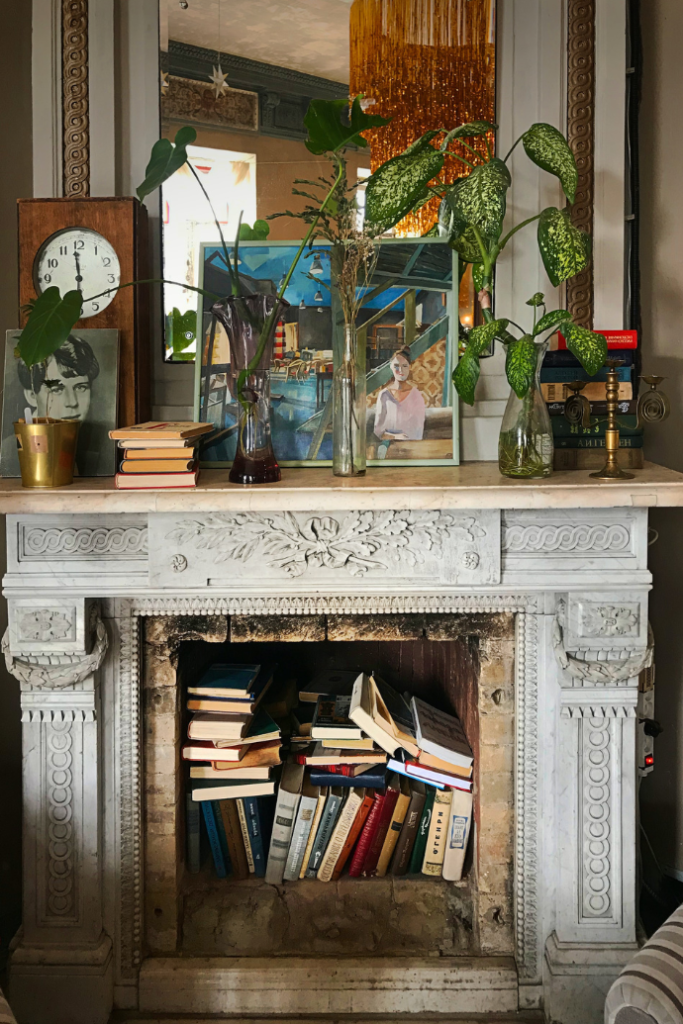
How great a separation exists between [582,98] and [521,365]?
2.43 feet

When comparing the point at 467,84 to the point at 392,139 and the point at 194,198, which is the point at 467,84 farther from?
the point at 194,198

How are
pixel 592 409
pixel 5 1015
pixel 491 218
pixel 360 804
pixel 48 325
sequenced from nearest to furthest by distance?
1. pixel 5 1015
2. pixel 48 325
3. pixel 491 218
4. pixel 592 409
5. pixel 360 804

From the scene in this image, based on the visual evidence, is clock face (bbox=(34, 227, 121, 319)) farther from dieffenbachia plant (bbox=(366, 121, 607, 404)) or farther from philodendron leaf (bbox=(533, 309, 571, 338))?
philodendron leaf (bbox=(533, 309, 571, 338))

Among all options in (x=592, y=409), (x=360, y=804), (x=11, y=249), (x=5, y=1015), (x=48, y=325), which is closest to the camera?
(x=5, y=1015)

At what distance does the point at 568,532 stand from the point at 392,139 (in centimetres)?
98

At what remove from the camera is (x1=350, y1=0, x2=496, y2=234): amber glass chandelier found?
1.96 metres

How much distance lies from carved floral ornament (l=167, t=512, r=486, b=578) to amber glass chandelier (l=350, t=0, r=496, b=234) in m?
0.72

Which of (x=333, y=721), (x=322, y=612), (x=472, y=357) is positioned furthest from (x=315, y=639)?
(x=472, y=357)

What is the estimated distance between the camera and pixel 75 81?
1954mm

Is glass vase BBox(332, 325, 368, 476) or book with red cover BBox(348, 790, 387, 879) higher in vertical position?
glass vase BBox(332, 325, 368, 476)

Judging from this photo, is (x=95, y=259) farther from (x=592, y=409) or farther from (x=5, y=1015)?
(x=5, y=1015)

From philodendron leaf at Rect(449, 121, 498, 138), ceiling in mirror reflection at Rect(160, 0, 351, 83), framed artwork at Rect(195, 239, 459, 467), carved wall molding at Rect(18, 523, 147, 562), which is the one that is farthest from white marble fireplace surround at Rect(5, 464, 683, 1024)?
ceiling in mirror reflection at Rect(160, 0, 351, 83)

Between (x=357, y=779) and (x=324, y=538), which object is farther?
(x=357, y=779)

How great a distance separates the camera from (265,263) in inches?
76.4
